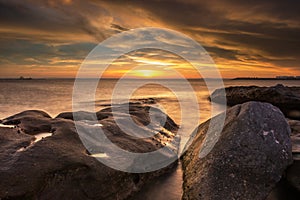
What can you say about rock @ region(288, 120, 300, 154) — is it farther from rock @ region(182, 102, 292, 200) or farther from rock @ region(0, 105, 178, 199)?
rock @ region(0, 105, 178, 199)

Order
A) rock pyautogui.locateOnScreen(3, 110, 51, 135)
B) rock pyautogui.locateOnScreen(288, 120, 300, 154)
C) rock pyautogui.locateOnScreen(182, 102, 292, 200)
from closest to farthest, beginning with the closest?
rock pyautogui.locateOnScreen(182, 102, 292, 200)
rock pyautogui.locateOnScreen(288, 120, 300, 154)
rock pyautogui.locateOnScreen(3, 110, 51, 135)

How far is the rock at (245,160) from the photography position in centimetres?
513

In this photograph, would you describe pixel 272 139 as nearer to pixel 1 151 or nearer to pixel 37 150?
pixel 37 150

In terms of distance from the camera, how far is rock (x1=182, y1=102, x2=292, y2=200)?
513cm

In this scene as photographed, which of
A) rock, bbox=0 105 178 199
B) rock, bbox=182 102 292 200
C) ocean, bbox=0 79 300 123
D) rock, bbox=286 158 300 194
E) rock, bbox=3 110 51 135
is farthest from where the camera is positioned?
ocean, bbox=0 79 300 123

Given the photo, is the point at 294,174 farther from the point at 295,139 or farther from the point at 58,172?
the point at 58,172

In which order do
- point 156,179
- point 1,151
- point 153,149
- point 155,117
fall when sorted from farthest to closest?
point 155,117
point 153,149
point 156,179
point 1,151

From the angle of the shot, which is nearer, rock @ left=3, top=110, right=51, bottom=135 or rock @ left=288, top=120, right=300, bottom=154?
rock @ left=288, top=120, right=300, bottom=154

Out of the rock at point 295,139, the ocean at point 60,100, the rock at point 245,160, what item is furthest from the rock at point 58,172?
the ocean at point 60,100

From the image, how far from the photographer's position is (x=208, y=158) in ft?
19.0

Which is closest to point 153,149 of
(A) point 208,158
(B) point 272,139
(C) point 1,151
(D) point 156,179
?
(D) point 156,179

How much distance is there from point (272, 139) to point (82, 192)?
4283 mm

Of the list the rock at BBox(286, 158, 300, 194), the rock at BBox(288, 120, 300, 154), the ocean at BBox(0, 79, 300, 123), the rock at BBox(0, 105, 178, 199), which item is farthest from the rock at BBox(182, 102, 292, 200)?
the ocean at BBox(0, 79, 300, 123)

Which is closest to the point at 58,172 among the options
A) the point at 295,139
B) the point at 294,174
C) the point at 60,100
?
the point at 294,174
